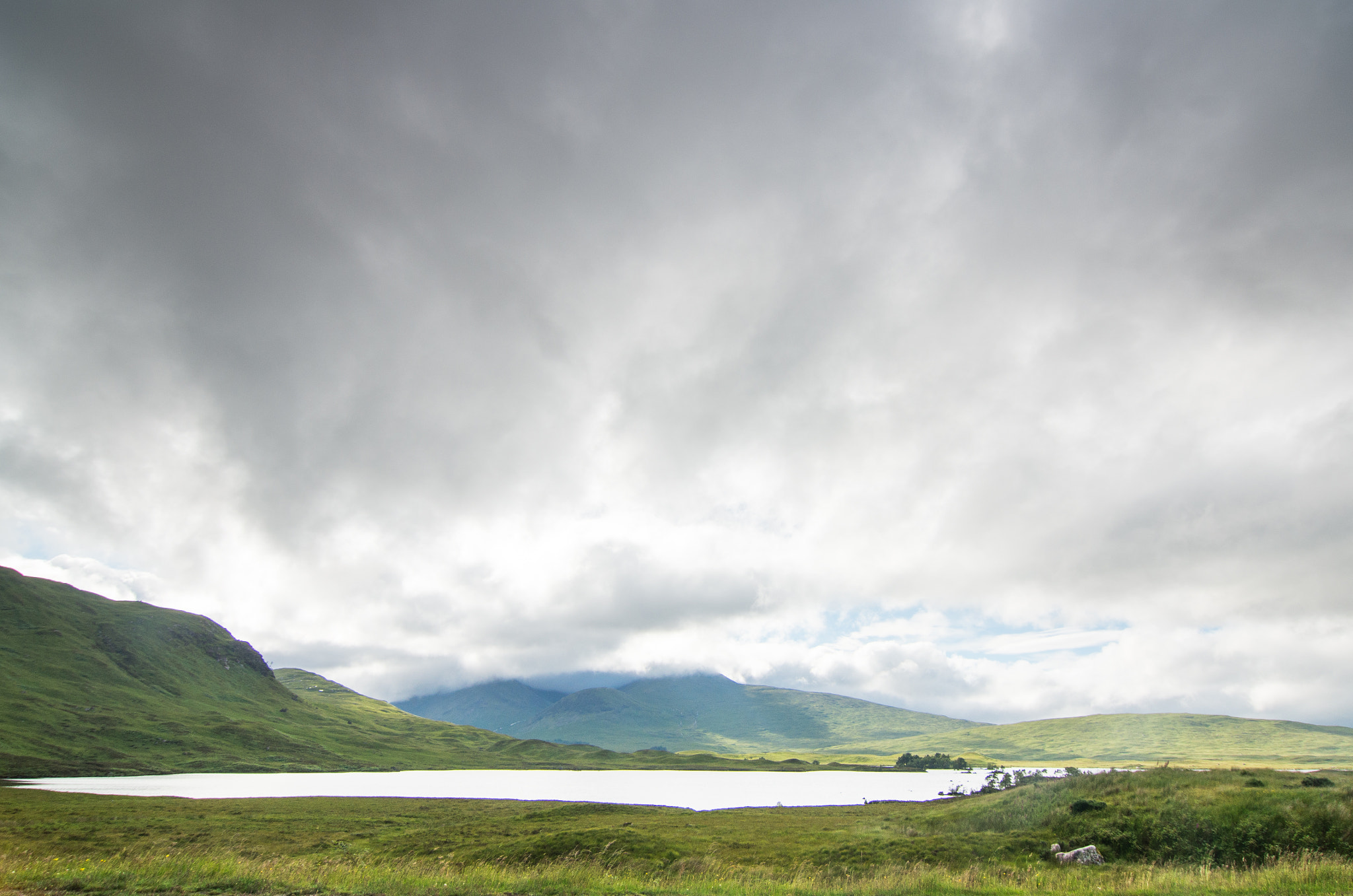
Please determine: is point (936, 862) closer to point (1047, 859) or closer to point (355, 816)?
point (1047, 859)

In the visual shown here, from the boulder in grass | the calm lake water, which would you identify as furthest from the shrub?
the calm lake water

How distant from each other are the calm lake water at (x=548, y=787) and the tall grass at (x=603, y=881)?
247ft

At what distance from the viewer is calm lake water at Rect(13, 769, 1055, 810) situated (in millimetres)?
104438

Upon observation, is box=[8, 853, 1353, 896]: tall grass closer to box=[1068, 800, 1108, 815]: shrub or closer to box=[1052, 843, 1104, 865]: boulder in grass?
box=[1052, 843, 1104, 865]: boulder in grass

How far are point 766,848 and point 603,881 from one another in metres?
26.3

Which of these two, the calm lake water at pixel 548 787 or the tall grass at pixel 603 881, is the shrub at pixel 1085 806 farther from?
the calm lake water at pixel 548 787

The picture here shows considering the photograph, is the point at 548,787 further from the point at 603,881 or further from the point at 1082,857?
the point at 603,881

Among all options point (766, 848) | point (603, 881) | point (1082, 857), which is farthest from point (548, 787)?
point (603, 881)

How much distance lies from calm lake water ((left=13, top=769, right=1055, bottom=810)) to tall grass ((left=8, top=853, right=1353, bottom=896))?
75.2m

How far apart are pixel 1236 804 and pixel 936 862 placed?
1658 cm

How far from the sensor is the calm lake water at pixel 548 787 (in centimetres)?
10444

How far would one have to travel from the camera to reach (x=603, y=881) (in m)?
24.0

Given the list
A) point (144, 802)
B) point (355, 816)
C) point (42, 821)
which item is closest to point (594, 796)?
point (355, 816)

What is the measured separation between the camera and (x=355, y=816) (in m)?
72.1
